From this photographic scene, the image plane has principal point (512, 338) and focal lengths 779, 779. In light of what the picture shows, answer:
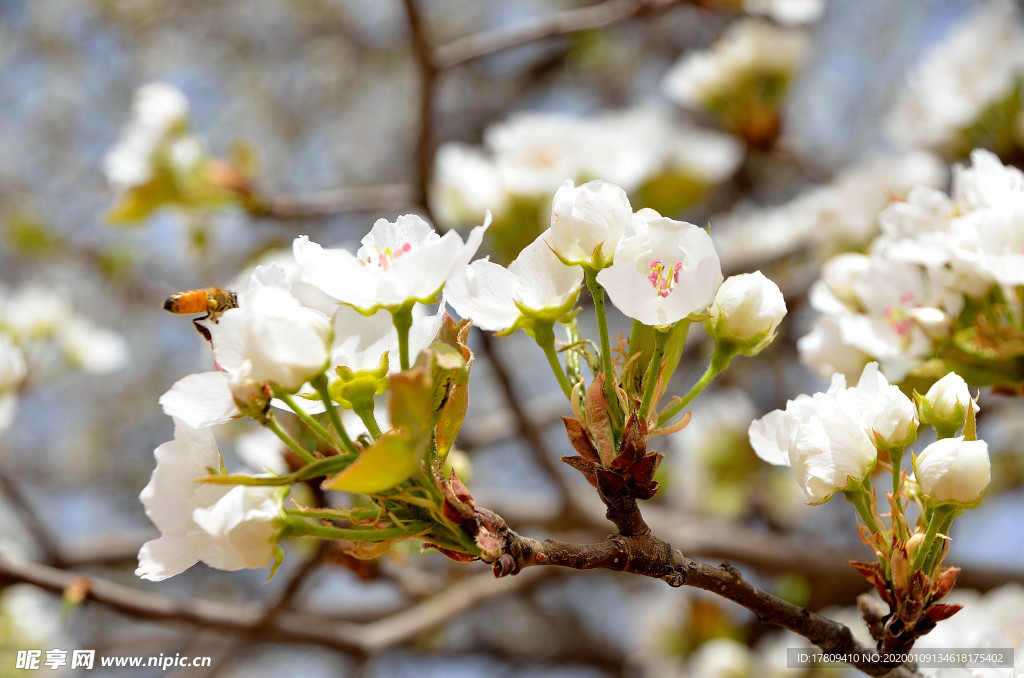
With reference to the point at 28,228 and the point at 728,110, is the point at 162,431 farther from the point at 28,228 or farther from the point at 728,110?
the point at 728,110

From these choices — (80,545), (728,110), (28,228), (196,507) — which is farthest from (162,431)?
(196,507)

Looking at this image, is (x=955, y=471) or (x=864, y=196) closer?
(x=955, y=471)

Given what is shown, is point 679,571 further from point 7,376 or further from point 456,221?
point 456,221

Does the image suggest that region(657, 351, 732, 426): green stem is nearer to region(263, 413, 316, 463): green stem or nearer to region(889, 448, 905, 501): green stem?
region(889, 448, 905, 501): green stem

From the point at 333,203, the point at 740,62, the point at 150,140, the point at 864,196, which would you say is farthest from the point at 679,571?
the point at 740,62

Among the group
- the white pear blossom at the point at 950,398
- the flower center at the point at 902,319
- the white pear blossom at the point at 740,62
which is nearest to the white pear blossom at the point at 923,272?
the flower center at the point at 902,319

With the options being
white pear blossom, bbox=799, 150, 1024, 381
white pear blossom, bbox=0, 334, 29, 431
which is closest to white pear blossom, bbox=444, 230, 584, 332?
white pear blossom, bbox=799, 150, 1024, 381

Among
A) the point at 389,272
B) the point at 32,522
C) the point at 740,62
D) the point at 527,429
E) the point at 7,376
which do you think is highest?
the point at 740,62

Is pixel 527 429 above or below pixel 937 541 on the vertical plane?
below

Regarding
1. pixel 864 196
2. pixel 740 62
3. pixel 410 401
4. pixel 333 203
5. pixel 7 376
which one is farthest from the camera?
pixel 740 62
